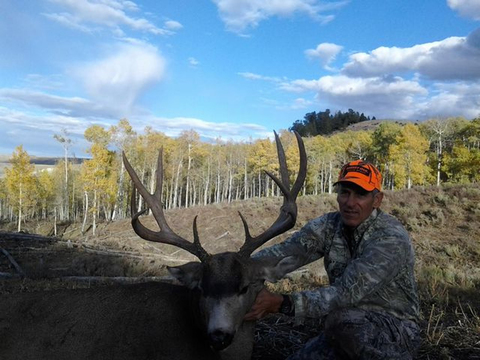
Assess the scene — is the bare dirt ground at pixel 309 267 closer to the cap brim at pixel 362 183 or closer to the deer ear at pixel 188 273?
the deer ear at pixel 188 273

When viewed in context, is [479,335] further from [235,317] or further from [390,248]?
[235,317]

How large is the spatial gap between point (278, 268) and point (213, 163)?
3076 inches

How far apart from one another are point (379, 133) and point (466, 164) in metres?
22.5

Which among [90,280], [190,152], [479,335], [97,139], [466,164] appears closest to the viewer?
[479,335]

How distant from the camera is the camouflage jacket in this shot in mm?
3826

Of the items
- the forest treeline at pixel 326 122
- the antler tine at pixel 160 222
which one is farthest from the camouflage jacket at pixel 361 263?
the forest treeline at pixel 326 122

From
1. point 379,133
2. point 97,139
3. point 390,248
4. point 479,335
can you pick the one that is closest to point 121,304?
point 390,248

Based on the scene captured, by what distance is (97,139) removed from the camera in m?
50.2

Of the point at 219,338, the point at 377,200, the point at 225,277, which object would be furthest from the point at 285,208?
the point at 219,338

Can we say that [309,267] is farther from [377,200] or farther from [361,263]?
[361,263]

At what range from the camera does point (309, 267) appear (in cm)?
1478

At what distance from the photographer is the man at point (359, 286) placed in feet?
12.6

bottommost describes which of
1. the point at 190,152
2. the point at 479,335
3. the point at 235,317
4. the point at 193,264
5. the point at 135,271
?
the point at 135,271

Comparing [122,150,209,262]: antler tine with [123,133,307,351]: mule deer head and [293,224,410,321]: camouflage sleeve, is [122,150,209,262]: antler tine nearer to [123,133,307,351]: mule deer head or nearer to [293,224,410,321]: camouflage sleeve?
[123,133,307,351]: mule deer head
